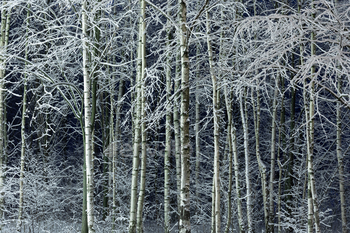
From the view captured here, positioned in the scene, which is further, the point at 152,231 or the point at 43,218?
the point at 152,231

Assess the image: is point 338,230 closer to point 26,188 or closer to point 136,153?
point 136,153

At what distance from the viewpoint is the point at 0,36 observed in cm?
1053

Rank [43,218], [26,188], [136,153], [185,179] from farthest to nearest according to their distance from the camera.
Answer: [43,218] → [26,188] → [136,153] → [185,179]

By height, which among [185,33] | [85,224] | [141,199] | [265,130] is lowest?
[85,224]

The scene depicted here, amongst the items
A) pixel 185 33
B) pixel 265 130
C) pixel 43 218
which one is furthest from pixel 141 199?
pixel 265 130

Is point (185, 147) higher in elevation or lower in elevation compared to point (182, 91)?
lower

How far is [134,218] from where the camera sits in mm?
8516

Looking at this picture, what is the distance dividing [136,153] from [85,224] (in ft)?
7.02

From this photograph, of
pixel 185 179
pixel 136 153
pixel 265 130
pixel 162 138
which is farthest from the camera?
pixel 162 138

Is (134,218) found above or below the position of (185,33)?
below

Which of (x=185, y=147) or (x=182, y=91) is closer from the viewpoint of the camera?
(x=185, y=147)

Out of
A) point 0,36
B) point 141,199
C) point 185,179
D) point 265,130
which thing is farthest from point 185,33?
point 265,130

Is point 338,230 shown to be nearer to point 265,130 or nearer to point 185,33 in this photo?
point 265,130

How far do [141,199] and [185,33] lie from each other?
4348mm
